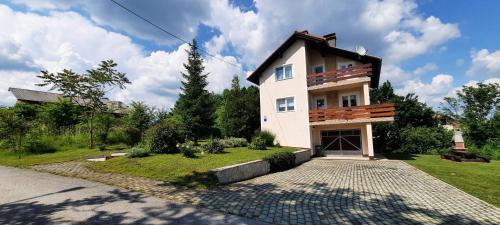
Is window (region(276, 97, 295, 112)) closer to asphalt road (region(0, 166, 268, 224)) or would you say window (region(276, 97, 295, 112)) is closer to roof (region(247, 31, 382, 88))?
roof (region(247, 31, 382, 88))

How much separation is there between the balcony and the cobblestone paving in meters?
7.47

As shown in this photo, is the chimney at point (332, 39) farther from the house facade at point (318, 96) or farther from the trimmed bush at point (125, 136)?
the trimmed bush at point (125, 136)

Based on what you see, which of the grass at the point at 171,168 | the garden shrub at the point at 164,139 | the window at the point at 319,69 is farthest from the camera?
the window at the point at 319,69

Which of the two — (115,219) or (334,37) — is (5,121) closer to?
(115,219)

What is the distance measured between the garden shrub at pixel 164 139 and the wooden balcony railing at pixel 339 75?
39.1 ft

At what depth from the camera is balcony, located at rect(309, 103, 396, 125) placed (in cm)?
1766

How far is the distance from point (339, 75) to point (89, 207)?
18.5m

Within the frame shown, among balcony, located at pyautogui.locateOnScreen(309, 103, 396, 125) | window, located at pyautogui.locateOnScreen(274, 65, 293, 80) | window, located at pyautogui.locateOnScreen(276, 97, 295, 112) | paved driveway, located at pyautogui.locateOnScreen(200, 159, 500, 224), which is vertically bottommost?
paved driveway, located at pyautogui.locateOnScreen(200, 159, 500, 224)

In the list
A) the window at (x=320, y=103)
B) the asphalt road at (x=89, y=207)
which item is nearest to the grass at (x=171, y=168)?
the asphalt road at (x=89, y=207)

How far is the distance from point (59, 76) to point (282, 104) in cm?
1867

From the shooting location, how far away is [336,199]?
7.48 meters

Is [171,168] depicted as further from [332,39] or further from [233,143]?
[332,39]

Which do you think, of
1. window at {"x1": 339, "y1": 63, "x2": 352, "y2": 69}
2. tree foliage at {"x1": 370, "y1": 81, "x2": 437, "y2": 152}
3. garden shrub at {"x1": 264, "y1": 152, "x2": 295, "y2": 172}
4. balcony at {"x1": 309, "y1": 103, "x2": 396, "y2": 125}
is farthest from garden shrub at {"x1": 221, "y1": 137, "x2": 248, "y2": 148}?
tree foliage at {"x1": 370, "y1": 81, "x2": 437, "y2": 152}

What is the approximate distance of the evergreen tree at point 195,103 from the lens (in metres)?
25.5
